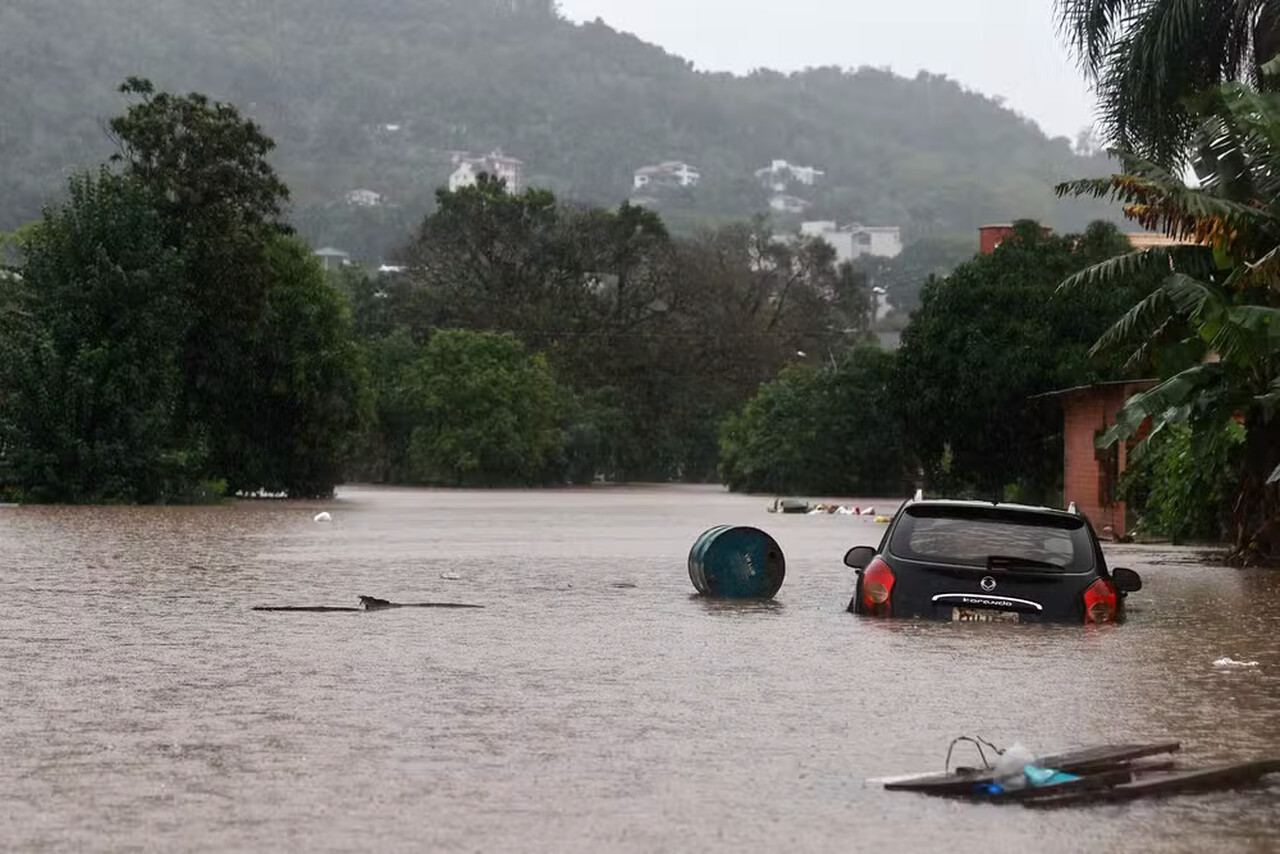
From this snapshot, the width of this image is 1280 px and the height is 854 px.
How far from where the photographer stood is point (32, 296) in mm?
60844

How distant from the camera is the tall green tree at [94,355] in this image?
2317 inches

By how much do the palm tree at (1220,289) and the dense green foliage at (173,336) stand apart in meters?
34.4

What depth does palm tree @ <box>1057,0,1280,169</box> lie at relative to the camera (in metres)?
36.2

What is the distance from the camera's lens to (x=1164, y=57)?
3641 cm

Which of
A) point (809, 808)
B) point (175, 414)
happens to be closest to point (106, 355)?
point (175, 414)

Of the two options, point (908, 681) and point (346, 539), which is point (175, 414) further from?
point (908, 681)

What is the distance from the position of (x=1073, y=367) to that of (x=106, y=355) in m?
25.8

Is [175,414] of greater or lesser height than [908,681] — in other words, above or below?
above

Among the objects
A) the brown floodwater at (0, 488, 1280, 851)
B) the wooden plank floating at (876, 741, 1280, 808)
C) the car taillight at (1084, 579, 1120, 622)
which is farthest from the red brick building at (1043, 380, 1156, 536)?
the wooden plank floating at (876, 741, 1280, 808)

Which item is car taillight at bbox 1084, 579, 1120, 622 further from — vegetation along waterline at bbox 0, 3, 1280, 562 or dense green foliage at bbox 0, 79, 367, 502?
dense green foliage at bbox 0, 79, 367, 502

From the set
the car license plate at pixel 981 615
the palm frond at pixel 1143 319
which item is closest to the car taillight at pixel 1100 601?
the car license plate at pixel 981 615

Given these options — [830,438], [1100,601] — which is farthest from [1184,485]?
[830,438]

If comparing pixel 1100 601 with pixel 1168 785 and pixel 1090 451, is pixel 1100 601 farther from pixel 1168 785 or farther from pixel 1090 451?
pixel 1090 451

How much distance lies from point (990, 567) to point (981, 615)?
0.40 m
